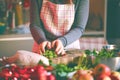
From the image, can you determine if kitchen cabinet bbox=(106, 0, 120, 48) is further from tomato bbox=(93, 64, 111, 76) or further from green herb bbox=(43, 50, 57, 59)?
tomato bbox=(93, 64, 111, 76)

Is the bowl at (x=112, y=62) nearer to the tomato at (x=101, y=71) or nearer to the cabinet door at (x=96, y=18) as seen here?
the tomato at (x=101, y=71)

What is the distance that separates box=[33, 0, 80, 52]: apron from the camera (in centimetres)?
163

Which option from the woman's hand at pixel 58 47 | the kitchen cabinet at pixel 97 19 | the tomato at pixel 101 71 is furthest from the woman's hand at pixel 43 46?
the kitchen cabinet at pixel 97 19

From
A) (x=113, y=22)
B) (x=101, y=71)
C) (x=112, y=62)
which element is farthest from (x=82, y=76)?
(x=113, y=22)

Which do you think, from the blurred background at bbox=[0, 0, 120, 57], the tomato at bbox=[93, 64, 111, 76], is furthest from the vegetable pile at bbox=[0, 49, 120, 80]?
the blurred background at bbox=[0, 0, 120, 57]

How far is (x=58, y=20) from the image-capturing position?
5.42 ft

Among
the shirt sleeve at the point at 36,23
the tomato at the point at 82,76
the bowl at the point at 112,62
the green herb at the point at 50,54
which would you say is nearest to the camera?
the tomato at the point at 82,76

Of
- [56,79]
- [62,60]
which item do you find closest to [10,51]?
[62,60]

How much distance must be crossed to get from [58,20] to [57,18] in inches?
0.5

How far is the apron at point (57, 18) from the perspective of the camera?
5.34 ft

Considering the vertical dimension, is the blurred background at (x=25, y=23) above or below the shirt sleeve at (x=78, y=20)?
below

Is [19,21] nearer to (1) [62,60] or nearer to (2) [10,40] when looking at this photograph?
(2) [10,40]

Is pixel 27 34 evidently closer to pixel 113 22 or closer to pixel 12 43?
pixel 12 43

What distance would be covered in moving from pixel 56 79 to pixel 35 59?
19 centimetres
